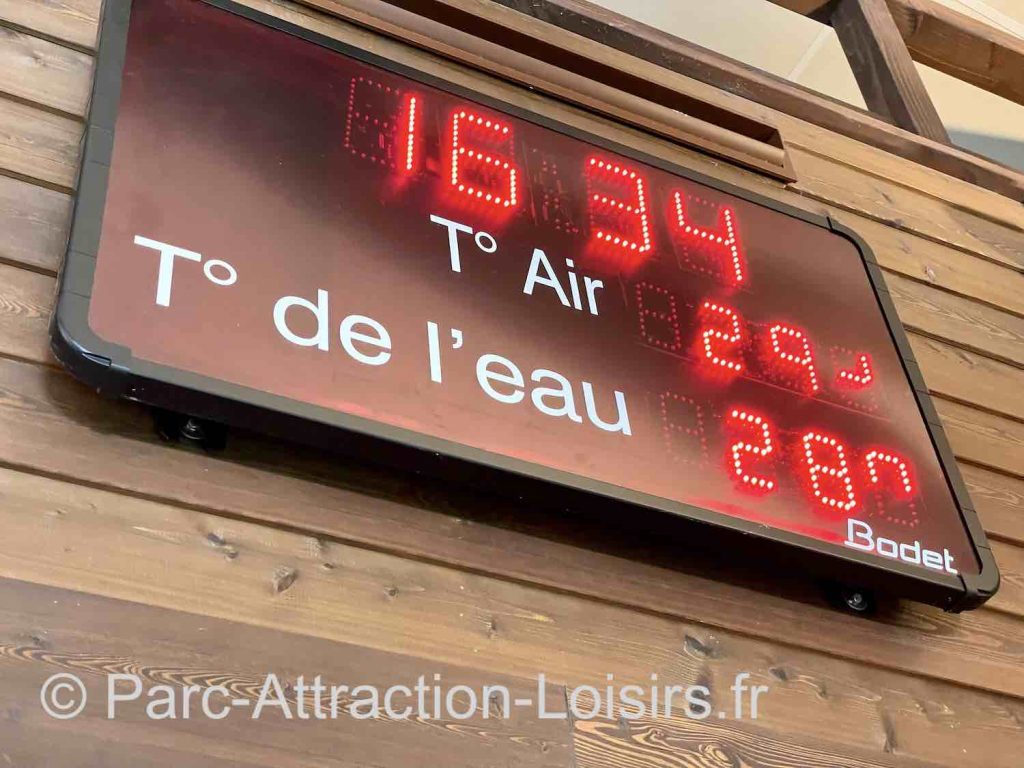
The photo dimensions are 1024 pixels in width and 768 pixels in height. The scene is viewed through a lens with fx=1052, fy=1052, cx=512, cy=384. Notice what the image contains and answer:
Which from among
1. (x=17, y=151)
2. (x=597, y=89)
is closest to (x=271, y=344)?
(x=17, y=151)

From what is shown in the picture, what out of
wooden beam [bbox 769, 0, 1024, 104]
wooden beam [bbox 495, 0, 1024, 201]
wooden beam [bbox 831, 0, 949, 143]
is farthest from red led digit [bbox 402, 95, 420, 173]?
wooden beam [bbox 769, 0, 1024, 104]

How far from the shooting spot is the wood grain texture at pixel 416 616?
3.38 ft

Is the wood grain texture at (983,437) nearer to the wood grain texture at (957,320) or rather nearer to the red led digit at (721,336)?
the wood grain texture at (957,320)

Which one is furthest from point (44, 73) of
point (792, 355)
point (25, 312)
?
point (792, 355)

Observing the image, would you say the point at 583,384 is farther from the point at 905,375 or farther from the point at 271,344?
the point at 905,375

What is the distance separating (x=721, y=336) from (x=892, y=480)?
1.03 ft

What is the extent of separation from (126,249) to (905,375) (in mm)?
1183

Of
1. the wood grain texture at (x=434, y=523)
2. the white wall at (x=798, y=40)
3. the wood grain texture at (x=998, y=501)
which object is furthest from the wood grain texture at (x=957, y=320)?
the white wall at (x=798, y=40)

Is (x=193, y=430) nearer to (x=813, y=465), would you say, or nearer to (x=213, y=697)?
(x=213, y=697)

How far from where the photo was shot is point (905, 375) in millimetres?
1673

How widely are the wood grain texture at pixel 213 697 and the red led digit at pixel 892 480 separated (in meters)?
0.60

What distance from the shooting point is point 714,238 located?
5.43ft

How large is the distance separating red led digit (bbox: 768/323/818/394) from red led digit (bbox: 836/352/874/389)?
0.05 meters

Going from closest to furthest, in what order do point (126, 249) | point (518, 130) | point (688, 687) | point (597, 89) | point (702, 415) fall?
1. point (126, 249)
2. point (688, 687)
3. point (702, 415)
4. point (518, 130)
5. point (597, 89)
